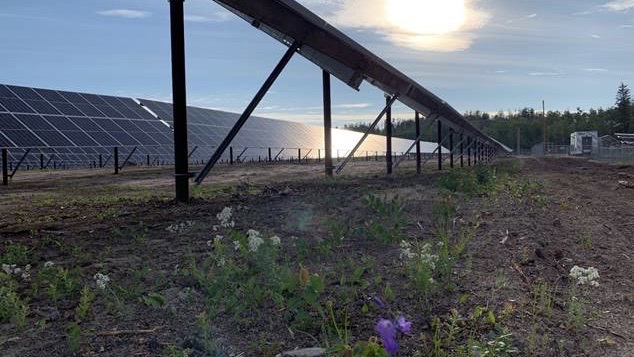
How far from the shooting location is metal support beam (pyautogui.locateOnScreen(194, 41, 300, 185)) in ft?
28.5

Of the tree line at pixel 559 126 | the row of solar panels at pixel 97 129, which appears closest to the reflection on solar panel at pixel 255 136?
the row of solar panels at pixel 97 129

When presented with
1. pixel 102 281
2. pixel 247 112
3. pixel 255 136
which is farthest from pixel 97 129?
pixel 102 281

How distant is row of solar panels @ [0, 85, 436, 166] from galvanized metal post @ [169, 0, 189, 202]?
1816 cm

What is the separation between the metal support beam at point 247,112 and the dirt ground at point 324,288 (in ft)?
5.11

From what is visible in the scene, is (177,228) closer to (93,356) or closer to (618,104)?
(93,356)

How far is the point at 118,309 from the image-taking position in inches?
126

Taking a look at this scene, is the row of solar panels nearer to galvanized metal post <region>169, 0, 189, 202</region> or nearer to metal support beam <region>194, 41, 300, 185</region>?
metal support beam <region>194, 41, 300, 185</region>

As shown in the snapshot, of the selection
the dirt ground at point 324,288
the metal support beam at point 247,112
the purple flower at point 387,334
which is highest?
the metal support beam at point 247,112

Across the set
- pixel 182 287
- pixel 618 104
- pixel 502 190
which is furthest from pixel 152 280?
pixel 618 104

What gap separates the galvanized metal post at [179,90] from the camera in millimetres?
7918

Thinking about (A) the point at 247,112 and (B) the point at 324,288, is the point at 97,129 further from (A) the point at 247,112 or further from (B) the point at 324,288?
(B) the point at 324,288

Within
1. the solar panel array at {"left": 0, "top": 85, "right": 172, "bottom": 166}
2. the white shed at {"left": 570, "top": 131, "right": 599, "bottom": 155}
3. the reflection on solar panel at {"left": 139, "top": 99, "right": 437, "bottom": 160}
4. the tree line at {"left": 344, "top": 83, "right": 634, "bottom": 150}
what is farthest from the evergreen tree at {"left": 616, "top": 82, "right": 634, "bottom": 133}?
the solar panel array at {"left": 0, "top": 85, "right": 172, "bottom": 166}

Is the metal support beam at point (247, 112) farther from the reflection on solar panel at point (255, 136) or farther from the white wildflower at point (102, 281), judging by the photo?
the reflection on solar panel at point (255, 136)

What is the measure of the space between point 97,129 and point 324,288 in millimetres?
29417
